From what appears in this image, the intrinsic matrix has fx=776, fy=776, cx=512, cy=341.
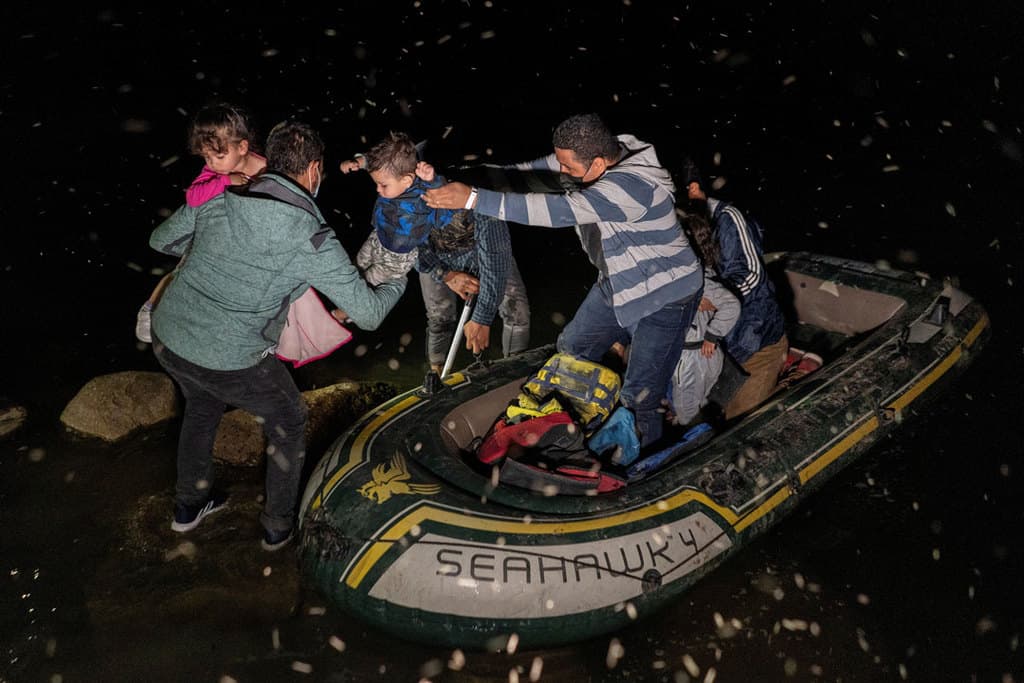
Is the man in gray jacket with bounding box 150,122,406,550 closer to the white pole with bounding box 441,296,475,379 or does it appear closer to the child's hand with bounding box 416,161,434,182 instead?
the child's hand with bounding box 416,161,434,182

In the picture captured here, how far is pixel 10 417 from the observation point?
512cm

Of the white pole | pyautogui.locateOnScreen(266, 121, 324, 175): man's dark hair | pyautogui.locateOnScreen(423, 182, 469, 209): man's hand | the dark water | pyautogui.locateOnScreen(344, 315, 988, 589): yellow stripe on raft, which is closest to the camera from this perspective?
pyautogui.locateOnScreen(266, 121, 324, 175): man's dark hair

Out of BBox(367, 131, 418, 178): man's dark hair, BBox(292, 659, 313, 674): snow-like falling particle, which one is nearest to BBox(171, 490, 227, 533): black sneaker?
BBox(292, 659, 313, 674): snow-like falling particle

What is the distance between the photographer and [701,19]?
610 inches

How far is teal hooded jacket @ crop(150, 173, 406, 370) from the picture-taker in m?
2.86

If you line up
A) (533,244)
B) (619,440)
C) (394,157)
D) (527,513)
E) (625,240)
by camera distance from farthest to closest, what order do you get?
1. (533,244)
2. (619,440)
3. (625,240)
4. (527,513)
5. (394,157)

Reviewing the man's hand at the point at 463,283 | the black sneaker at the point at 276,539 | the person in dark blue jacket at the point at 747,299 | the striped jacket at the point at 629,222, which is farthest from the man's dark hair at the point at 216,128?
the person in dark blue jacket at the point at 747,299

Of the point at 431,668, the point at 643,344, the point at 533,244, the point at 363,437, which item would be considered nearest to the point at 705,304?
the point at 643,344

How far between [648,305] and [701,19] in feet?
44.9

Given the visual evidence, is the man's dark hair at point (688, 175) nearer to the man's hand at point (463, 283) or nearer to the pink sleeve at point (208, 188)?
the man's hand at point (463, 283)

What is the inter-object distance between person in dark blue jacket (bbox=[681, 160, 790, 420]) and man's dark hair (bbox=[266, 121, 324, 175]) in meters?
2.29

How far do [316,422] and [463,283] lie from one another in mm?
1627

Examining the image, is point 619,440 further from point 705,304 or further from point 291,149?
point 291,149

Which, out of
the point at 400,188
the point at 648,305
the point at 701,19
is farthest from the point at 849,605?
the point at 701,19
